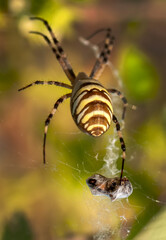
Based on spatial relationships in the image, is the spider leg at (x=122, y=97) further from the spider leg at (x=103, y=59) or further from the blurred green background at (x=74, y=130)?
the spider leg at (x=103, y=59)

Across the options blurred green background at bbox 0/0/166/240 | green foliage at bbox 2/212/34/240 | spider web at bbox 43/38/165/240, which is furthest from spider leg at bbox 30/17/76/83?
green foliage at bbox 2/212/34/240

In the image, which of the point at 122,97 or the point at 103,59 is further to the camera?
the point at 103,59

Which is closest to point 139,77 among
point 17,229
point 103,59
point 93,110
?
point 103,59

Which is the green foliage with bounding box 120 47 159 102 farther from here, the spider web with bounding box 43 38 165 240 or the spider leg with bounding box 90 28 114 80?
the spider web with bounding box 43 38 165 240

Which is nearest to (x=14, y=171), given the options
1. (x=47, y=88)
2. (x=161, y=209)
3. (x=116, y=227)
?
(x=47, y=88)

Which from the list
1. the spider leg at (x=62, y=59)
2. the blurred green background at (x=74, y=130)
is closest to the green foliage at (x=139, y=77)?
the blurred green background at (x=74, y=130)

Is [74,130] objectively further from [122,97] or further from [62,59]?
[62,59]
